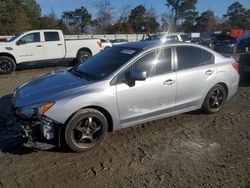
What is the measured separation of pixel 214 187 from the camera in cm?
333

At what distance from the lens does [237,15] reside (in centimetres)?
8475

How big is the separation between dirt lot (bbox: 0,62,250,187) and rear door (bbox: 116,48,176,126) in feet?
1.36

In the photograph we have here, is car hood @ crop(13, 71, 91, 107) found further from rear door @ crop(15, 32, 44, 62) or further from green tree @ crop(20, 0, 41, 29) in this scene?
green tree @ crop(20, 0, 41, 29)

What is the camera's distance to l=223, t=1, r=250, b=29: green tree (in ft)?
266

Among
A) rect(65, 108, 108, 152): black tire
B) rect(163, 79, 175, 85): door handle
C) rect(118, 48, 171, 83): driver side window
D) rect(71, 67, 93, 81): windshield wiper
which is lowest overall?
rect(65, 108, 108, 152): black tire

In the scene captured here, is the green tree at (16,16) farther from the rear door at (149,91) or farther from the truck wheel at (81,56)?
the rear door at (149,91)

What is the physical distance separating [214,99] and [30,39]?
352 inches

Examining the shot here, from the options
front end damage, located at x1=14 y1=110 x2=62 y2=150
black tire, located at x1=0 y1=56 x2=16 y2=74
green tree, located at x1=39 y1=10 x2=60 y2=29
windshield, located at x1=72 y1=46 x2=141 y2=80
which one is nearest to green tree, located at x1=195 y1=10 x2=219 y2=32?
green tree, located at x1=39 y1=10 x2=60 y2=29

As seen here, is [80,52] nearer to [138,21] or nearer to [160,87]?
[160,87]

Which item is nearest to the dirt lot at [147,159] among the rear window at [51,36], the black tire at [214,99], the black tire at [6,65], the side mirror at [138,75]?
the black tire at [214,99]

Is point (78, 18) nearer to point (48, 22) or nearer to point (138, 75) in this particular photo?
point (48, 22)

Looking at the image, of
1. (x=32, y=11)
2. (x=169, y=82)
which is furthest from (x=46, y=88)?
(x=32, y=11)

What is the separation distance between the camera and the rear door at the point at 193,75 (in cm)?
505

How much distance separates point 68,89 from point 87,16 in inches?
2754
